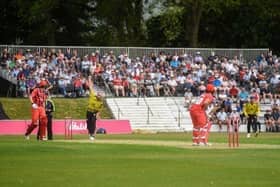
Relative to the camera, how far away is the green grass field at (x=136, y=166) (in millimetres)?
17547

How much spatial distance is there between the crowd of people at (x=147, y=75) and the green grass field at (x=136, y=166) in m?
25.3

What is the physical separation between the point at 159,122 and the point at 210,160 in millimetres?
30412

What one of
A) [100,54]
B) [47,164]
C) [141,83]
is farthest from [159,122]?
[47,164]

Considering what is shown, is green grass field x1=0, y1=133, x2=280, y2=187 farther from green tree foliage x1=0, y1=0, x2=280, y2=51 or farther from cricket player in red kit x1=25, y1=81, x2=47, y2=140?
green tree foliage x1=0, y1=0, x2=280, y2=51

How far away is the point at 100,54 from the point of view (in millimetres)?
57719

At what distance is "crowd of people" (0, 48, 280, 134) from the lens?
52969 millimetres

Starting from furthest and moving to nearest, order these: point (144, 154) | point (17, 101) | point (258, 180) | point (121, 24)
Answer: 1. point (121, 24)
2. point (17, 101)
3. point (144, 154)
4. point (258, 180)

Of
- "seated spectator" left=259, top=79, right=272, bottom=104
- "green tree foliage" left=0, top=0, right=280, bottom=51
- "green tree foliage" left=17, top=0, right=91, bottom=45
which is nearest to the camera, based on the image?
"seated spectator" left=259, top=79, right=272, bottom=104

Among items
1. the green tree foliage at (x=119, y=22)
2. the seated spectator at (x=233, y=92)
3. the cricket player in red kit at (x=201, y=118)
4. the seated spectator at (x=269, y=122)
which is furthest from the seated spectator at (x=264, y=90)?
the cricket player in red kit at (x=201, y=118)

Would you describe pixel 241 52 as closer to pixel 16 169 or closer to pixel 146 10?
pixel 146 10

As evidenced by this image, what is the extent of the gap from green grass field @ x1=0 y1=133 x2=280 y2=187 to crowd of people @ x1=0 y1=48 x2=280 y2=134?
25.3 metres

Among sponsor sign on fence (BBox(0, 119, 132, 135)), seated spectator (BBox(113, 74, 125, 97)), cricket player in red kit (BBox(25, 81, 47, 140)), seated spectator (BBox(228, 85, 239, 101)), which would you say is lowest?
sponsor sign on fence (BBox(0, 119, 132, 135))

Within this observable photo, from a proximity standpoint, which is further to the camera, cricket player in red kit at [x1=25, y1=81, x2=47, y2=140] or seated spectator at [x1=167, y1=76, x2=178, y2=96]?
seated spectator at [x1=167, y1=76, x2=178, y2=96]

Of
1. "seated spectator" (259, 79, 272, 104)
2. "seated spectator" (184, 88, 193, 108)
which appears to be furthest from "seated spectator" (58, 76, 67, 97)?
"seated spectator" (259, 79, 272, 104)
